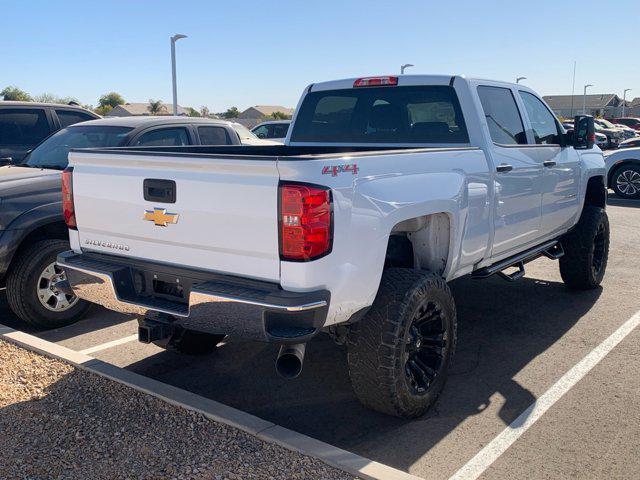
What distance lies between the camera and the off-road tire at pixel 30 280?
5.50 m

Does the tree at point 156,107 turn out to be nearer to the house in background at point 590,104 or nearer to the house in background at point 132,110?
the house in background at point 132,110

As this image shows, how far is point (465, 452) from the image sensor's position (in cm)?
367

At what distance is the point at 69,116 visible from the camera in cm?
887

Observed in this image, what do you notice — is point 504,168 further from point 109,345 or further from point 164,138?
point 164,138

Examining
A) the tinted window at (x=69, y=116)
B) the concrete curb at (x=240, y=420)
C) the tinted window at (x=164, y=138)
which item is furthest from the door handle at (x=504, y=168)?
the tinted window at (x=69, y=116)

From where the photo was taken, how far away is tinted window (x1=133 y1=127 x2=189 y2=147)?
21.8ft

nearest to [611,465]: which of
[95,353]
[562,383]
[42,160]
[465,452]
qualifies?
[465,452]

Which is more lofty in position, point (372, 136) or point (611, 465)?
point (372, 136)

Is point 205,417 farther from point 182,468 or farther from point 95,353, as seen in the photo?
point 95,353

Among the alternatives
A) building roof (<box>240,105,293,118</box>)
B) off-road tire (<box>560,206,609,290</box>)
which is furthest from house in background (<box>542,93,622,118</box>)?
off-road tire (<box>560,206,609,290</box>)

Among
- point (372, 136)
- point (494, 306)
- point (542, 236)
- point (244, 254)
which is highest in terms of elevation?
point (372, 136)

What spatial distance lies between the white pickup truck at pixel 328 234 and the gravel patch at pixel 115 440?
1.57 ft

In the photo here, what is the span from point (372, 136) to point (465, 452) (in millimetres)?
2697

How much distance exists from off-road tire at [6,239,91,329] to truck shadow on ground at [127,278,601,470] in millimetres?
1201
